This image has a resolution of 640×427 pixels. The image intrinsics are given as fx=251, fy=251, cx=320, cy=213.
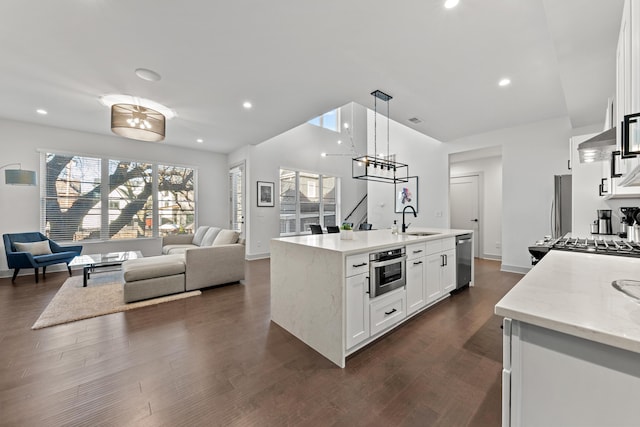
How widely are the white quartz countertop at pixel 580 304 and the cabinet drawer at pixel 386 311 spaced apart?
1.20 m

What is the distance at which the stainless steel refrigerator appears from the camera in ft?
13.2

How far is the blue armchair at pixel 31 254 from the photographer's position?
13.0ft

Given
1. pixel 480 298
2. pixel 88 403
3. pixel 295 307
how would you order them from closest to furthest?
pixel 88 403
pixel 295 307
pixel 480 298

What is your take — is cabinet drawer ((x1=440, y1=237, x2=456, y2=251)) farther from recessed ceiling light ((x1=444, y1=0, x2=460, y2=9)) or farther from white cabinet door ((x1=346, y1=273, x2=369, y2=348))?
recessed ceiling light ((x1=444, y1=0, x2=460, y2=9))

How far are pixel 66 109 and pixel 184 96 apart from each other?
7.03 ft

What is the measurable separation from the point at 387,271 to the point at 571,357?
1.54 metres

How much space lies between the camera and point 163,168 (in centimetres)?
607

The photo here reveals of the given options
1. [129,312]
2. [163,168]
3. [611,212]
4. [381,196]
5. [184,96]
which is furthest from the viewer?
[381,196]

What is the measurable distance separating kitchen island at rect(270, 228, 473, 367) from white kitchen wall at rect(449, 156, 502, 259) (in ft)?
13.2

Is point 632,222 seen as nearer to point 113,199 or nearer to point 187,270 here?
point 187,270

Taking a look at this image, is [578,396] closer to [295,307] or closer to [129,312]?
[295,307]

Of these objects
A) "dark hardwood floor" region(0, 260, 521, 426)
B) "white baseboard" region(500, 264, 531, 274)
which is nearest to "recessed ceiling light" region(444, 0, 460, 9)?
"dark hardwood floor" region(0, 260, 521, 426)

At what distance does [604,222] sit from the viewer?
261cm

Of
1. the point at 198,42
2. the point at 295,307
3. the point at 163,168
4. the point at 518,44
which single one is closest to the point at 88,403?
the point at 295,307
